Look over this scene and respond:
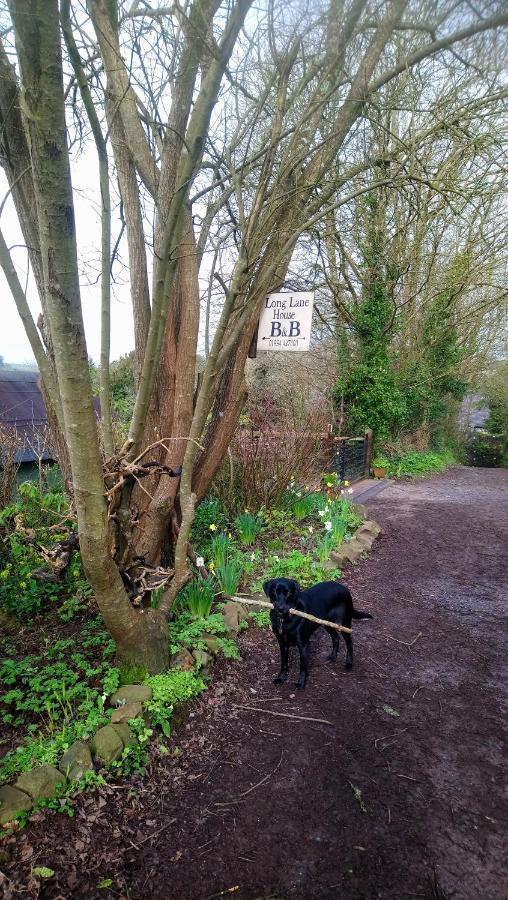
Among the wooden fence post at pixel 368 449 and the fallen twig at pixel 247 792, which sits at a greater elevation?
the wooden fence post at pixel 368 449

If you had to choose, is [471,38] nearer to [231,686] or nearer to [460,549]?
[231,686]

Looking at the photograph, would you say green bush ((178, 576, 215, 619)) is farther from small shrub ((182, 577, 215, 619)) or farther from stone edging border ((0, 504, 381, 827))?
stone edging border ((0, 504, 381, 827))

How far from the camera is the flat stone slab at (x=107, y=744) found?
7.53 ft

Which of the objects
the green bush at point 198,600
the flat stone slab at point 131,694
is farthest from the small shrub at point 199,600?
the flat stone slab at point 131,694

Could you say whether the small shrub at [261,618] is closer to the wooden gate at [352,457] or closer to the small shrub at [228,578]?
the small shrub at [228,578]

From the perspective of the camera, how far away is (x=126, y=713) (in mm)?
2529

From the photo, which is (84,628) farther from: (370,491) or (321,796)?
(370,491)

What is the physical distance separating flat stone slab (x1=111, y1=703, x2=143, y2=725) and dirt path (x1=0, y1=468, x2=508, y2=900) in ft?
0.82

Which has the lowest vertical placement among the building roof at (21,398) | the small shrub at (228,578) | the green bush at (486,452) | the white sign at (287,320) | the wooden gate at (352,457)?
the green bush at (486,452)

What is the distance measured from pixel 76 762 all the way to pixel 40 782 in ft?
0.55

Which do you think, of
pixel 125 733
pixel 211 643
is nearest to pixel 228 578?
pixel 211 643

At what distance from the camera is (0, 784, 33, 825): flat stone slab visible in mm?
1961

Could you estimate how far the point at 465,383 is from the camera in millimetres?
16312

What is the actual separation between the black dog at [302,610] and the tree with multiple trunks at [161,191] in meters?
0.69
